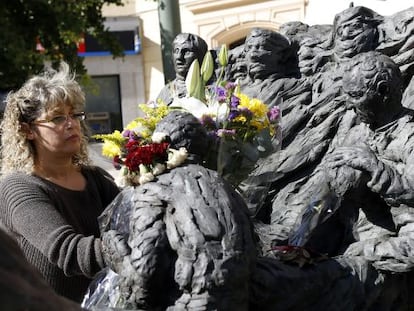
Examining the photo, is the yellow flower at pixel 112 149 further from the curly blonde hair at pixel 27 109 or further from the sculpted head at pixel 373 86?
the sculpted head at pixel 373 86

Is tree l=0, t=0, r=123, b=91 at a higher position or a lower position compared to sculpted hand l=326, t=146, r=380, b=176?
lower

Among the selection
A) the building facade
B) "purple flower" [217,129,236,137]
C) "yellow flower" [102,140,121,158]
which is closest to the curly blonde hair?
"yellow flower" [102,140,121,158]

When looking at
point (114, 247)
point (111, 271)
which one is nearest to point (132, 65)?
point (111, 271)

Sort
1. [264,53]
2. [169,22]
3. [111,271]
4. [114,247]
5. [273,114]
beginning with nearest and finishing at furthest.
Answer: [114,247]
[111,271]
[273,114]
[264,53]
[169,22]

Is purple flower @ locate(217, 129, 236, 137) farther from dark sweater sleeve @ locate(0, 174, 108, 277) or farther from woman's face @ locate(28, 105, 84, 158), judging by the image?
woman's face @ locate(28, 105, 84, 158)

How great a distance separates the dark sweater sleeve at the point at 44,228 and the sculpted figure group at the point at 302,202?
1.02ft

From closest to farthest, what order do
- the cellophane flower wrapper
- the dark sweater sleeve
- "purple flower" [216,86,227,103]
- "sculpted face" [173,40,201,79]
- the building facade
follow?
the cellophane flower wrapper, the dark sweater sleeve, "purple flower" [216,86,227,103], "sculpted face" [173,40,201,79], the building facade

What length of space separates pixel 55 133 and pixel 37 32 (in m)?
8.04

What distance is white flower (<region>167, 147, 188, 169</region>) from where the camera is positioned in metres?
2.22

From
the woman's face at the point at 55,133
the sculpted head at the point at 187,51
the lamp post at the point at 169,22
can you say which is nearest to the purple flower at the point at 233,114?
the woman's face at the point at 55,133

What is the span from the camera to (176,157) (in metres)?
2.22

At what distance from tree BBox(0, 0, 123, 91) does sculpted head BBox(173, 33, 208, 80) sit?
6.12 m

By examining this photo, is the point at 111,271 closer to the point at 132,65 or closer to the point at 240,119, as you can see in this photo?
the point at 240,119

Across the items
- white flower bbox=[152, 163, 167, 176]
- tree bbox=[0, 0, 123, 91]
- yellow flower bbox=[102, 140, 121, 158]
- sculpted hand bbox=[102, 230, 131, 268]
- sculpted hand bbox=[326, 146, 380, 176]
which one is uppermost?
white flower bbox=[152, 163, 167, 176]
